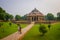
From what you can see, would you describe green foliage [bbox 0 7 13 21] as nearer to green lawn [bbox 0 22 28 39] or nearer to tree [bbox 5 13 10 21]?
tree [bbox 5 13 10 21]

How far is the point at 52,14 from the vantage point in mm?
8938

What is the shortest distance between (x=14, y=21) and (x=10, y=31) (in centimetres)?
85

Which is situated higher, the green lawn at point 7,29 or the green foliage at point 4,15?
the green foliage at point 4,15

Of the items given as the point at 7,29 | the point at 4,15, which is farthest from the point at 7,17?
the point at 7,29

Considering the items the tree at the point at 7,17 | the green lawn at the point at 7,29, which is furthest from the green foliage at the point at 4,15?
the green lawn at the point at 7,29

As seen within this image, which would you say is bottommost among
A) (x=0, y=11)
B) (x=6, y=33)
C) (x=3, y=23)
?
(x=6, y=33)

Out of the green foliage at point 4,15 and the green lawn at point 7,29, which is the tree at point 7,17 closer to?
the green foliage at point 4,15

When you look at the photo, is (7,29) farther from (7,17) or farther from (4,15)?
(4,15)

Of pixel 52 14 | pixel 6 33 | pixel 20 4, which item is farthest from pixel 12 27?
pixel 52 14

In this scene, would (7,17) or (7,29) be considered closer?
(7,17)

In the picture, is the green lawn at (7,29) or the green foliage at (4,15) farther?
the green foliage at (4,15)

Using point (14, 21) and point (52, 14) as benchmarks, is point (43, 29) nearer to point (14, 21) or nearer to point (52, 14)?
point (52, 14)

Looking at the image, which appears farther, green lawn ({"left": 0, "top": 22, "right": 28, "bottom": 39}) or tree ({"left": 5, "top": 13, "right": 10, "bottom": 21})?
tree ({"left": 5, "top": 13, "right": 10, "bottom": 21})

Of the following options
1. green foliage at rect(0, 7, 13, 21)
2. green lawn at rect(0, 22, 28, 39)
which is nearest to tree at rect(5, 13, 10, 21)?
green foliage at rect(0, 7, 13, 21)
